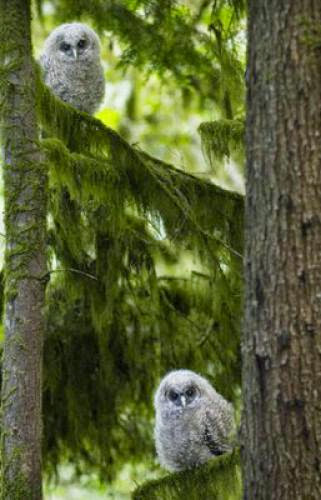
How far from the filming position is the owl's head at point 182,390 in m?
4.86

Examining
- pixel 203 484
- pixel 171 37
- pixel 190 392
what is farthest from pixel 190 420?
pixel 171 37

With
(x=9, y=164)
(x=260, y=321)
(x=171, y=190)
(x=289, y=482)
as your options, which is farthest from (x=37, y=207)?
(x=289, y=482)

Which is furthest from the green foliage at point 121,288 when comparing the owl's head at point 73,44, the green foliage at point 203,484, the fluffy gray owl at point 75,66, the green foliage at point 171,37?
the owl's head at point 73,44

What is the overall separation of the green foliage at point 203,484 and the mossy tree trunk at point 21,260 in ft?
1.68

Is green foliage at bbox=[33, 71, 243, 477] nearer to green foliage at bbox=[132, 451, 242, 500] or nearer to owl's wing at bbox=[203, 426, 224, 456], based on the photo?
owl's wing at bbox=[203, 426, 224, 456]

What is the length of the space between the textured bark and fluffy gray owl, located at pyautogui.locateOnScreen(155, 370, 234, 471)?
83.7 inches

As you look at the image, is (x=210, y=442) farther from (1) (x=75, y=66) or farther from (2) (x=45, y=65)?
(2) (x=45, y=65)

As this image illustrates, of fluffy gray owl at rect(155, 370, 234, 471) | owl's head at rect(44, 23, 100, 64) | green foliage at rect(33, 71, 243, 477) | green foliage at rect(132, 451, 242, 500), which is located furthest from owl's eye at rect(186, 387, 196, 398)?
owl's head at rect(44, 23, 100, 64)

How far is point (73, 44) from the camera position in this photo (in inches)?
235

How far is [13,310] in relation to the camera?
13.2 ft

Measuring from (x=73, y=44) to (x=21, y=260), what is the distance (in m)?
2.36

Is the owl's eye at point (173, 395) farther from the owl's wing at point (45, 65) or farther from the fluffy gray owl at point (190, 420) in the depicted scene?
the owl's wing at point (45, 65)

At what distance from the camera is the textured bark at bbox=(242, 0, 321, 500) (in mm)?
2684

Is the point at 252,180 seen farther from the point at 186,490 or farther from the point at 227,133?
the point at 186,490
